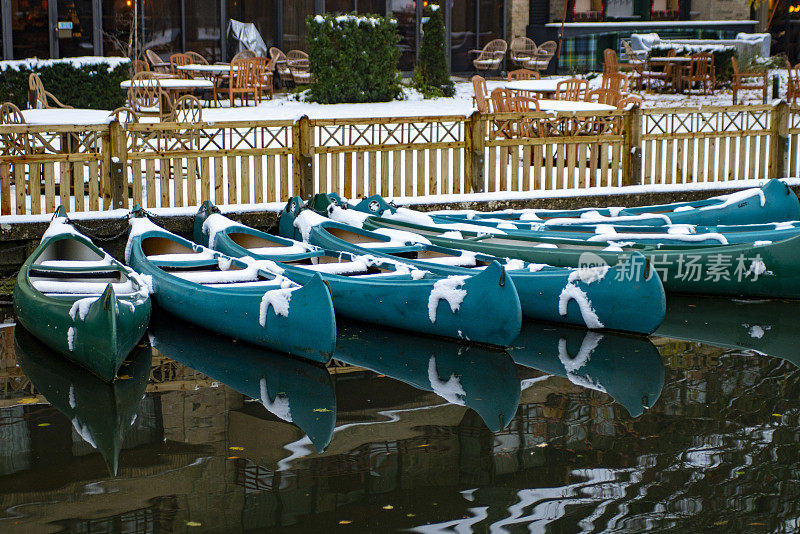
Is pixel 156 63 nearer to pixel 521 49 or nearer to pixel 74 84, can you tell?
pixel 74 84

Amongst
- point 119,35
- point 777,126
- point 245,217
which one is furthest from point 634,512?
point 119,35

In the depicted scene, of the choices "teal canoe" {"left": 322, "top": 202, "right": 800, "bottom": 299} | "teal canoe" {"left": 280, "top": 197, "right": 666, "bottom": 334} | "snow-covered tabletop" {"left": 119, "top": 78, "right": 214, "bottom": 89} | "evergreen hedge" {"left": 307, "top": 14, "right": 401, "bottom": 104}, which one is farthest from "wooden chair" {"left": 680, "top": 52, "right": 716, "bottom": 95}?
"teal canoe" {"left": 280, "top": 197, "right": 666, "bottom": 334}

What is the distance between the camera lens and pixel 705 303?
10023 millimetres

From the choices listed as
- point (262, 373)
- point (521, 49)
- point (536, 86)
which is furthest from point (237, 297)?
point (521, 49)

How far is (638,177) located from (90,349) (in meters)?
7.18

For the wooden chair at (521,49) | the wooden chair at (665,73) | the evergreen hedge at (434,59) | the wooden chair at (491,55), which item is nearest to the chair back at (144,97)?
the evergreen hedge at (434,59)

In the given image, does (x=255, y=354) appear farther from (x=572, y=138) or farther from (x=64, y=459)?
(x=572, y=138)

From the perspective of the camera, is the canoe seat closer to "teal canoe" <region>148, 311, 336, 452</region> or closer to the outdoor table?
"teal canoe" <region>148, 311, 336, 452</region>

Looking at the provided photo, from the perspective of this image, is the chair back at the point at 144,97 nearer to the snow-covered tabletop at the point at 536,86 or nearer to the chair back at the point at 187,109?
the chair back at the point at 187,109

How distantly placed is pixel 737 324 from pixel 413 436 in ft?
13.0

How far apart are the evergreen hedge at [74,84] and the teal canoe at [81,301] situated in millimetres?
7229

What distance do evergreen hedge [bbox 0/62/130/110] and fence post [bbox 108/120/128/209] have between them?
20.9 ft

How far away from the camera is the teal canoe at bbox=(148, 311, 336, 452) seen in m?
6.96

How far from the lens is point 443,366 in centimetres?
808
